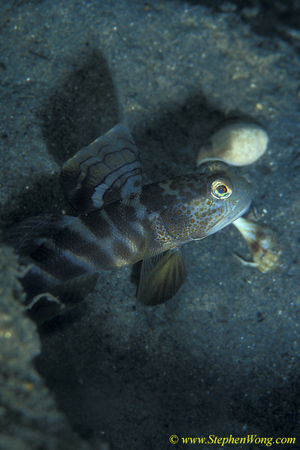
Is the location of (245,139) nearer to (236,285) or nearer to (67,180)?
(236,285)

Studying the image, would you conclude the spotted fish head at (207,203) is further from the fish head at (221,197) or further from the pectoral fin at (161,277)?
the pectoral fin at (161,277)

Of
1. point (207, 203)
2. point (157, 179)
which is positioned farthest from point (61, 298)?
point (157, 179)

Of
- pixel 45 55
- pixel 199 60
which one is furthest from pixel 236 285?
pixel 45 55

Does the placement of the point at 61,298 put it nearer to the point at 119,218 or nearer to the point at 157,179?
the point at 119,218

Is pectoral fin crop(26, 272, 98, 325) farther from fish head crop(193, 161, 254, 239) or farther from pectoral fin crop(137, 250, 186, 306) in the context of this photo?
fish head crop(193, 161, 254, 239)

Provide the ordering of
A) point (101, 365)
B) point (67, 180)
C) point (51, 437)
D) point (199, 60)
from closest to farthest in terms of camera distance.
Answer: point (51, 437) < point (67, 180) < point (101, 365) < point (199, 60)

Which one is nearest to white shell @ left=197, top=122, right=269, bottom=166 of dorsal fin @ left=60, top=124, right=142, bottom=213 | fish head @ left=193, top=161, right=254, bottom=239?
fish head @ left=193, top=161, right=254, bottom=239
